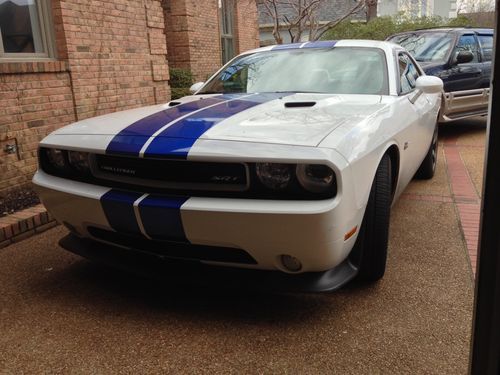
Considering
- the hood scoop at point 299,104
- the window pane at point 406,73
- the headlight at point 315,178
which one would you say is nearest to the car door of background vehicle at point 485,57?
the window pane at point 406,73

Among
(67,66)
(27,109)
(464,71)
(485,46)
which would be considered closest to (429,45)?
(464,71)

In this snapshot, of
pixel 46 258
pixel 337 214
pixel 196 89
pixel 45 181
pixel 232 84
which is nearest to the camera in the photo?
pixel 337 214

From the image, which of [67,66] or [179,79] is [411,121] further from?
[179,79]

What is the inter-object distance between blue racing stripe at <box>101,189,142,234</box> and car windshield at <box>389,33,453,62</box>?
6996mm

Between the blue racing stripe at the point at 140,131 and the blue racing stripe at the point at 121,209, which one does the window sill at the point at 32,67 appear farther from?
the blue racing stripe at the point at 121,209

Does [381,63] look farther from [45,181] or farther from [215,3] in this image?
[215,3]

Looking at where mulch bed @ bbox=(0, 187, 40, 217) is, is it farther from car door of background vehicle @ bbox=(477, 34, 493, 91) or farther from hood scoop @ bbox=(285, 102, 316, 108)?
car door of background vehicle @ bbox=(477, 34, 493, 91)

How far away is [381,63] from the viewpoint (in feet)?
12.0

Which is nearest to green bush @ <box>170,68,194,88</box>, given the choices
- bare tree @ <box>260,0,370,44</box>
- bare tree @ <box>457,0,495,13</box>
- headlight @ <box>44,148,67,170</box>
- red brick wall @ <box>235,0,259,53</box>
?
bare tree @ <box>260,0,370,44</box>

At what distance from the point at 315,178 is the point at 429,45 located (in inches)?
283

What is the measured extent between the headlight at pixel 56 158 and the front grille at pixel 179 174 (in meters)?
0.45

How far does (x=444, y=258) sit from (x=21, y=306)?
8.81ft

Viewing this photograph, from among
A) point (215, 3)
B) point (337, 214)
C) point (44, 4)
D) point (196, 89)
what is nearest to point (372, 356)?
point (337, 214)

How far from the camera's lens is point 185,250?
243cm
